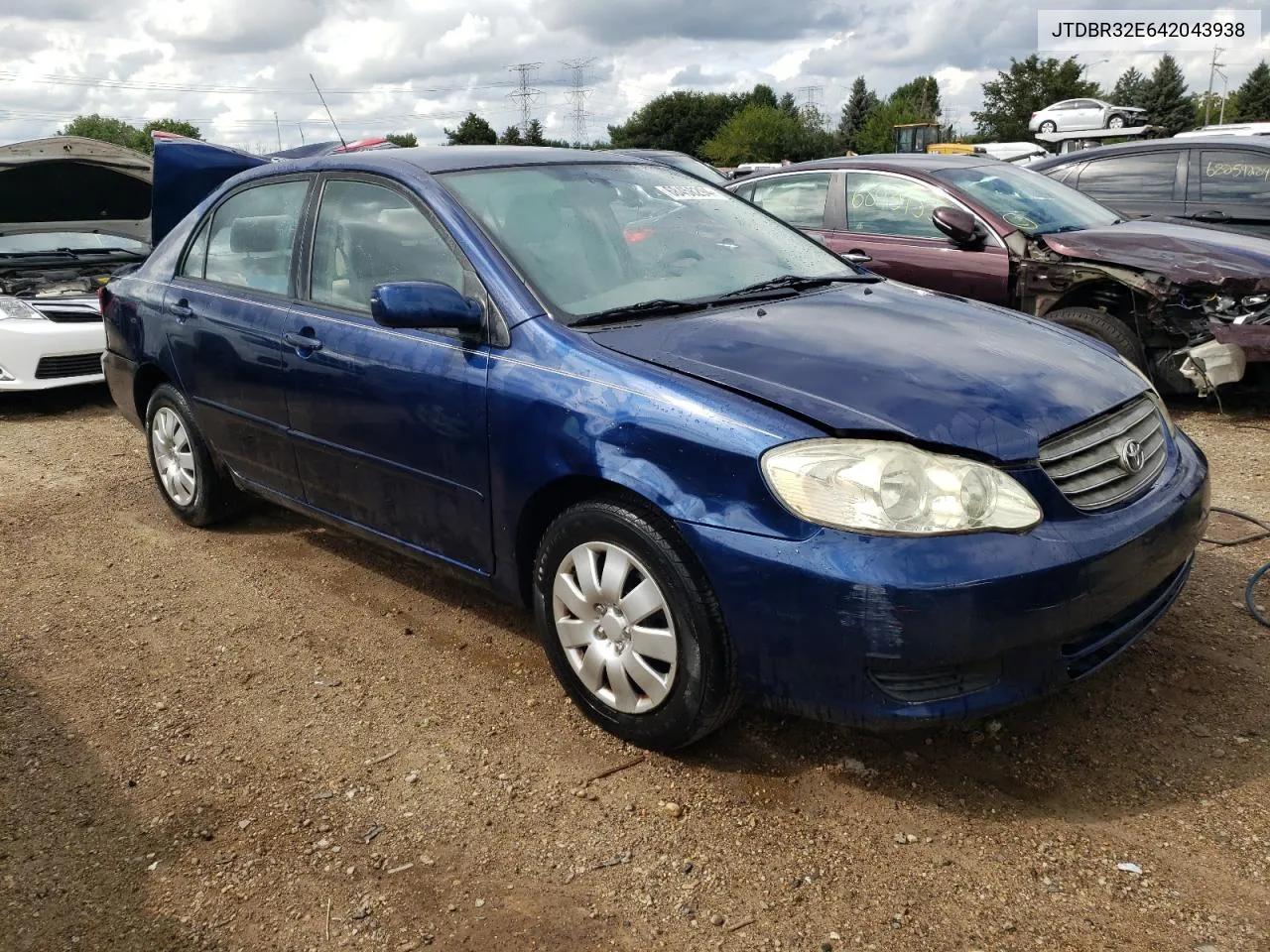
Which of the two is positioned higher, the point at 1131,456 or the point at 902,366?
the point at 902,366

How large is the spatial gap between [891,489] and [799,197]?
5.58 metres

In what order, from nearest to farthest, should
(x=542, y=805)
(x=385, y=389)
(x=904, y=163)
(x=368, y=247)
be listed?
(x=542, y=805) → (x=385, y=389) → (x=368, y=247) → (x=904, y=163)

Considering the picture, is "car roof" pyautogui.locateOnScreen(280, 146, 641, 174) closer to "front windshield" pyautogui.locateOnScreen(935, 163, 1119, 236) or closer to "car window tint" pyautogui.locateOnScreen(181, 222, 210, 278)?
"car window tint" pyautogui.locateOnScreen(181, 222, 210, 278)

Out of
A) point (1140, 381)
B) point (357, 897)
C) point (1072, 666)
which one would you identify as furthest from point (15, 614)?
point (1140, 381)

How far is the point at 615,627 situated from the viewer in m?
2.81

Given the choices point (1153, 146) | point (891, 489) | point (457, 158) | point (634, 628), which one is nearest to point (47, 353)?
point (457, 158)

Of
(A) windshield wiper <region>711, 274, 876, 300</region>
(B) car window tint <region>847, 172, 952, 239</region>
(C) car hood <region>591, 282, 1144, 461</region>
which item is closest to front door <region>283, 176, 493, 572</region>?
(C) car hood <region>591, 282, 1144, 461</region>

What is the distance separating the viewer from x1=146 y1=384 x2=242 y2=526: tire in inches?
184

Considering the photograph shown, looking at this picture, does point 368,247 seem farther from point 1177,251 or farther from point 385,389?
point 1177,251

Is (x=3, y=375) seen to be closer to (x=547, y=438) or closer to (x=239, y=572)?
(x=239, y=572)

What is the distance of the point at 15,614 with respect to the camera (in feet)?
13.4

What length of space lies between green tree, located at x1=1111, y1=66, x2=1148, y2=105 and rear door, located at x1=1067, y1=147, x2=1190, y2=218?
7993cm

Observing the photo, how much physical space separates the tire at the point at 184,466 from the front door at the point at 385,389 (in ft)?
3.37

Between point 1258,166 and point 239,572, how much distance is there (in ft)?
24.7
